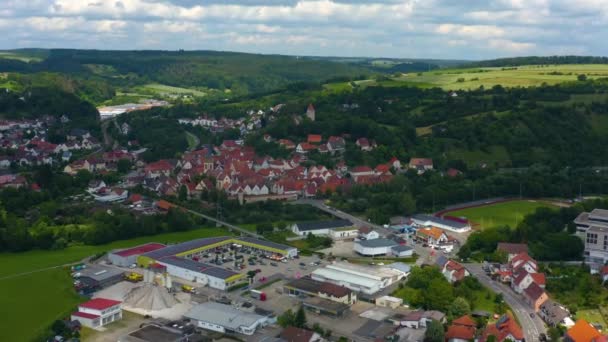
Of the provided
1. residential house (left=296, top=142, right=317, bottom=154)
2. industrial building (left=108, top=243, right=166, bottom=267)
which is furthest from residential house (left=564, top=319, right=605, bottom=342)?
residential house (left=296, top=142, right=317, bottom=154)

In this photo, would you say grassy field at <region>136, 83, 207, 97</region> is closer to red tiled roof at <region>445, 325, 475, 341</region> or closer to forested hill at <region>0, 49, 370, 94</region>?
forested hill at <region>0, 49, 370, 94</region>

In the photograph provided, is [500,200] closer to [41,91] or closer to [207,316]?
[207,316]

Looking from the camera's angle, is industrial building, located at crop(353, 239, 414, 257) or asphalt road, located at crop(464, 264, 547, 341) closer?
asphalt road, located at crop(464, 264, 547, 341)

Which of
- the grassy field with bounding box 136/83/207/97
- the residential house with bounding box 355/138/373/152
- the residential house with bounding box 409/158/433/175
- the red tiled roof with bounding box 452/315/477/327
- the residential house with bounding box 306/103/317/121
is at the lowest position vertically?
the red tiled roof with bounding box 452/315/477/327

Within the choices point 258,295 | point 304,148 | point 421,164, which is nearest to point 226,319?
point 258,295

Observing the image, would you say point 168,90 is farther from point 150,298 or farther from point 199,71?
point 150,298

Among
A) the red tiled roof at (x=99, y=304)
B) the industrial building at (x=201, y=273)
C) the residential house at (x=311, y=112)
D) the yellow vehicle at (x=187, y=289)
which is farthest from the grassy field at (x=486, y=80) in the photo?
the red tiled roof at (x=99, y=304)

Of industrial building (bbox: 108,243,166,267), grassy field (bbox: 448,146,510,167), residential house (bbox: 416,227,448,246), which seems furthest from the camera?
grassy field (bbox: 448,146,510,167)

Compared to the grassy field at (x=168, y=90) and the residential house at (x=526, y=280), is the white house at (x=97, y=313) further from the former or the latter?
the grassy field at (x=168, y=90)
